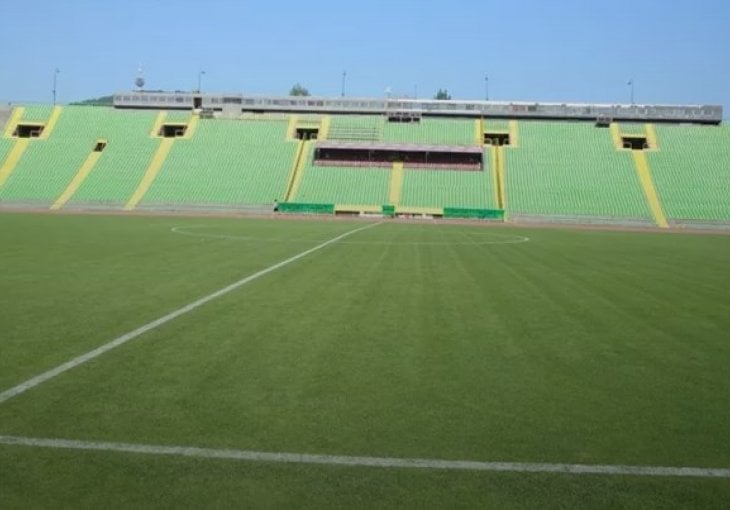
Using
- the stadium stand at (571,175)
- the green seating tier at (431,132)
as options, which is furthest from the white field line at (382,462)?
the green seating tier at (431,132)

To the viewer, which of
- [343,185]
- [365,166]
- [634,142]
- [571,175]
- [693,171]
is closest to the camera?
[693,171]

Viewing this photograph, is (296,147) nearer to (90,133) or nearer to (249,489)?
(90,133)

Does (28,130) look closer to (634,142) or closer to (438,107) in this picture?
(438,107)

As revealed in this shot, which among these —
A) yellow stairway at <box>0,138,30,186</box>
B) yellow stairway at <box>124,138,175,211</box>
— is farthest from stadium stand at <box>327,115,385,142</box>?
yellow stairway at <box>0,138,30,186</box>

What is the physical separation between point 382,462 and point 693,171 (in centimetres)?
4969

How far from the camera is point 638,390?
6070 millimetres

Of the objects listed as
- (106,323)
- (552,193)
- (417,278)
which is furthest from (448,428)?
(552,193)

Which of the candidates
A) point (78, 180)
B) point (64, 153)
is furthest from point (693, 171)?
point (64, 153)

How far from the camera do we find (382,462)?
4328 millimetres

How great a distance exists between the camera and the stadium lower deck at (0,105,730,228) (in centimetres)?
4591

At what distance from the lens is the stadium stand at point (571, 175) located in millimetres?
45375

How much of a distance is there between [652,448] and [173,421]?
325 centimetres

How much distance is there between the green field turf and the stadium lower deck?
33928 mm

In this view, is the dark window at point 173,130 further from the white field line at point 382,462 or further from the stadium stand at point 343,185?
the white field line at point 382,462
